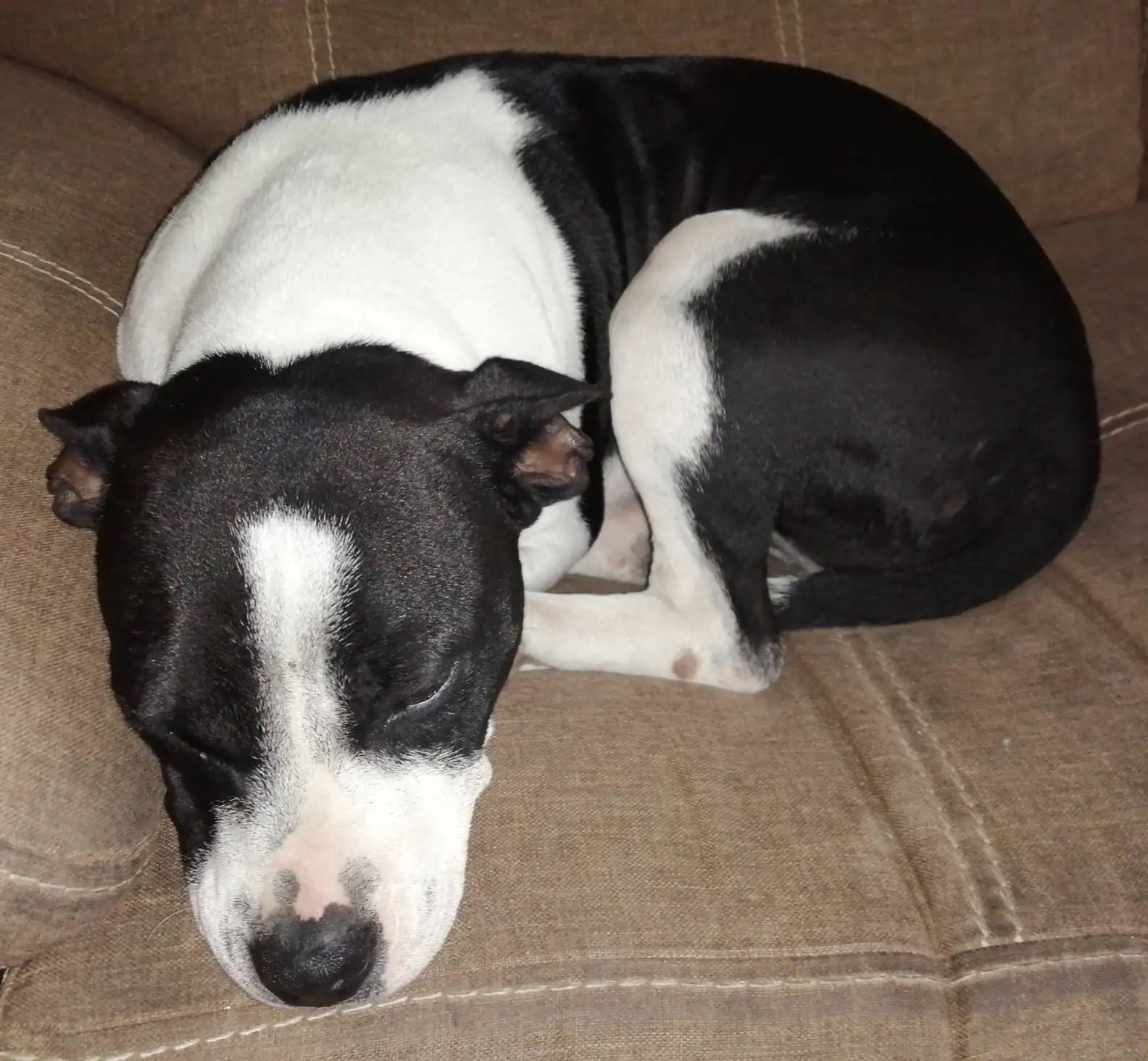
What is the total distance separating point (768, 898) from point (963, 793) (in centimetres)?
37

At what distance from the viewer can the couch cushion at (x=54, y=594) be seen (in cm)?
157

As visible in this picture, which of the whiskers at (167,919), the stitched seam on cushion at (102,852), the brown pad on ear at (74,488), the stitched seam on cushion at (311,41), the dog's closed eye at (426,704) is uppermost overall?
the stitched seam on cushion at (311,41)

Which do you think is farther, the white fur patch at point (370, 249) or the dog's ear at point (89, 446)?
the white fur patch at point (370, 249)

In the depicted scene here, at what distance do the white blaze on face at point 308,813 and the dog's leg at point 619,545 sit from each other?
1053 mm

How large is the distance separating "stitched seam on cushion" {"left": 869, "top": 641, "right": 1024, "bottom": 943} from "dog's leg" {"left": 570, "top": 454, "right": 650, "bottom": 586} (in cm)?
60

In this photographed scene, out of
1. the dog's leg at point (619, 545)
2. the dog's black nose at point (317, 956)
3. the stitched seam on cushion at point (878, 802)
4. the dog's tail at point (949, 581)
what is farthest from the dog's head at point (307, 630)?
the dog's leg at point (619, 545)

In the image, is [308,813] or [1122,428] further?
[1122,428]

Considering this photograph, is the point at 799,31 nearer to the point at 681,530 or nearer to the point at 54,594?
the point at 681,530

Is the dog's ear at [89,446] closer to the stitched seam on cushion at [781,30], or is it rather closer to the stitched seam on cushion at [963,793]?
the stitched seam on cushion at [963,793]

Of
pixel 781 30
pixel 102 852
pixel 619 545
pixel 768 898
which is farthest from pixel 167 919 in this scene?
pixel 781 30

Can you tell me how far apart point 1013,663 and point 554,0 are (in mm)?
1898

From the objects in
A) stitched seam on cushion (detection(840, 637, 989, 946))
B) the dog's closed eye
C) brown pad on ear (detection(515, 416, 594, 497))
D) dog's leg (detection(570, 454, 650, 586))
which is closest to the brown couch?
stitched seam on cushion (detection(840, 637, 989, 946))

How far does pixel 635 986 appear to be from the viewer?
1562 millimetres

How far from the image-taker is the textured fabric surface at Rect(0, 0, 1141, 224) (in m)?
2.78
